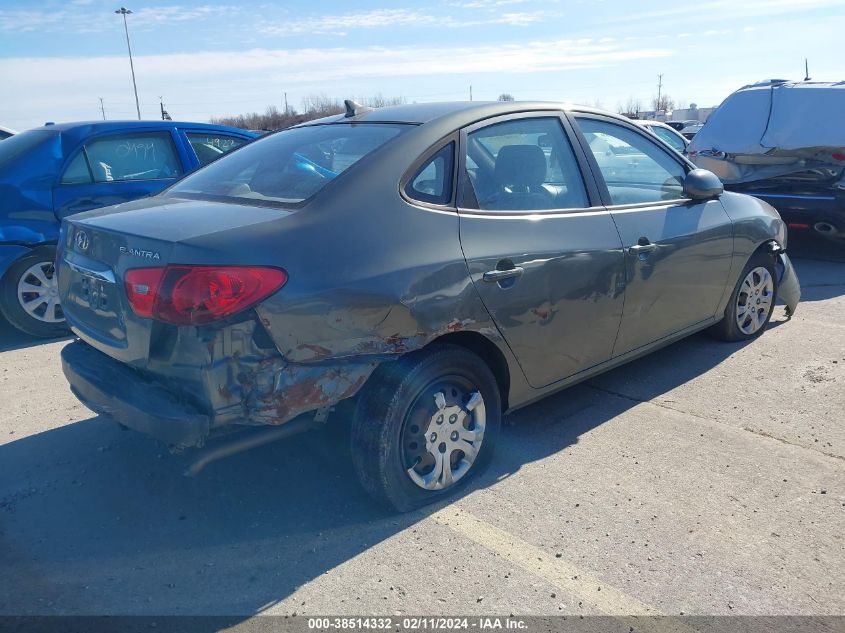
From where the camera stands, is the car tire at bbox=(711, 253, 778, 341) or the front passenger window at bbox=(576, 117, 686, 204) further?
the car tire at bbox=(711, 253, 778, 341)

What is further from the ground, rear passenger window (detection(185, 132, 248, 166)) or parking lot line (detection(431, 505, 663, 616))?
rear passenger window (detection(185, 132, 248, 166))

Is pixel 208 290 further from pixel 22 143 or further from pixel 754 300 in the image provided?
pixel 22 143

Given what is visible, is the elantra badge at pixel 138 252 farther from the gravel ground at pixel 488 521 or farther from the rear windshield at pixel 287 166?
the gravel ground at pixel 488 521

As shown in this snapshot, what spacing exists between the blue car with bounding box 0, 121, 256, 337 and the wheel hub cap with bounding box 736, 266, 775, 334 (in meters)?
4.17

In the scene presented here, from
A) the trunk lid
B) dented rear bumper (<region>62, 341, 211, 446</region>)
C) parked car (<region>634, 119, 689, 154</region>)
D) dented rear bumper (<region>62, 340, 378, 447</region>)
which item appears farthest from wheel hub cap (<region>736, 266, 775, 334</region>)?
Answer: parked car (<region>634, 119, 689, 154</region>)

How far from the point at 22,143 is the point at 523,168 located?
464cm

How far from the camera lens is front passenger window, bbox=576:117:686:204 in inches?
165

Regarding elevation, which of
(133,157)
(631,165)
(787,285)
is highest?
(133,157)

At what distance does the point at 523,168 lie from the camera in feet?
12.5

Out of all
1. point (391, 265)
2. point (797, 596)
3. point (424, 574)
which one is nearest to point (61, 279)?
point (391, 265)

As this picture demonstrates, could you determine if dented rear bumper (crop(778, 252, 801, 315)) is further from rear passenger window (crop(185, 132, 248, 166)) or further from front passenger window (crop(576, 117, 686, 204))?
rear passenger window (crop(185, 132, 248, 166))

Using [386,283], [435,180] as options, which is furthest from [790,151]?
[386,283]

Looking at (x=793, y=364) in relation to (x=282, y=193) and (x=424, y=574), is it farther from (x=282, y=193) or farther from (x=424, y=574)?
(x=282, y=193)

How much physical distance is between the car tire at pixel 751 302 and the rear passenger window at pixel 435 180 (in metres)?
2.72
